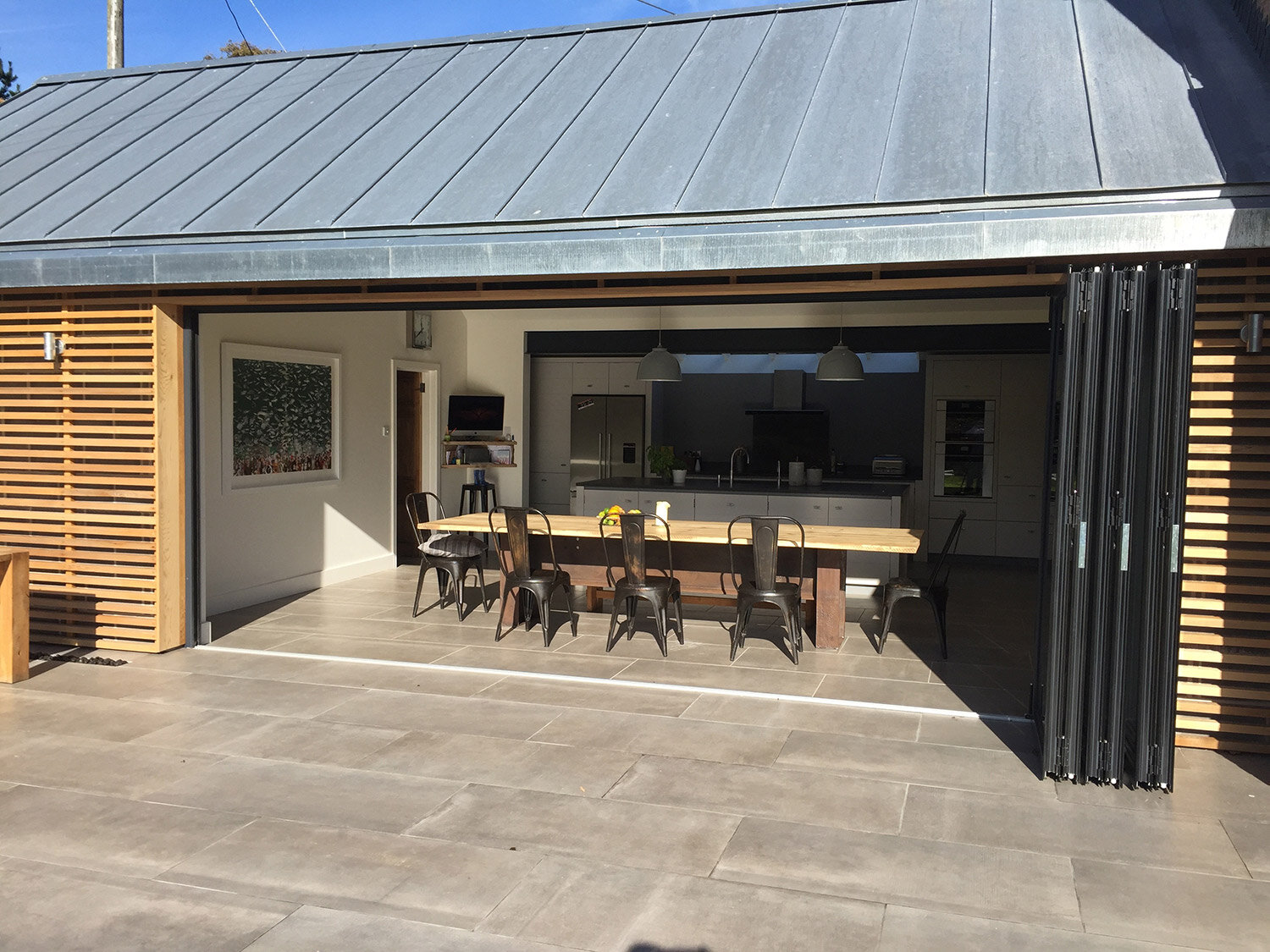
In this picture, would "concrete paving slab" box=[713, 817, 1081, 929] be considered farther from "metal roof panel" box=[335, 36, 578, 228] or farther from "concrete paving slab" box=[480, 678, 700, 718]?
Result: "metal roof panel" box=[335, 36, 578, 228]

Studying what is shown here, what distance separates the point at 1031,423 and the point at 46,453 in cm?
935

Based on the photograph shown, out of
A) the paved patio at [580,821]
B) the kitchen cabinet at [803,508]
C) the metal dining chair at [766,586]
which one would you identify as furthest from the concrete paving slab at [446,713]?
the kitchen cabinet at [803,508]

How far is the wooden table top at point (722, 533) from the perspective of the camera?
Result: 659 cm

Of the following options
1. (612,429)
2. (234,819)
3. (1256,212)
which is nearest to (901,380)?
(612,429)

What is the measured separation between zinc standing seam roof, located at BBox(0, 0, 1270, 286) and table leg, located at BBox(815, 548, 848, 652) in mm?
2630

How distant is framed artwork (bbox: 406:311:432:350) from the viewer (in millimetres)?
10664

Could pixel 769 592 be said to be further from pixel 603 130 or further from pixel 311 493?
pixel 311 493

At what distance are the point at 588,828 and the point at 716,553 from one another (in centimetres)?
349

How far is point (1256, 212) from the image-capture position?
167 inches

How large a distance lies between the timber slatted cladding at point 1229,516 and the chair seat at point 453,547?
16.1ft

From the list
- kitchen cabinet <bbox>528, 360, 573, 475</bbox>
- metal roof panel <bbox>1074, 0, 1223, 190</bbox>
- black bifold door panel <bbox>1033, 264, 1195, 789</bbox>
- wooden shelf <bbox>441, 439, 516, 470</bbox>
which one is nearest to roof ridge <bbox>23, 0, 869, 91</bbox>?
metal roof panel <bbox>1074, 0, 1223, 190</bbox>

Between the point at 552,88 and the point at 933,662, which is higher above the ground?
the point at 552,88

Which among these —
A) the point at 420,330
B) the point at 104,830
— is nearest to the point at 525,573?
the point at 104,830

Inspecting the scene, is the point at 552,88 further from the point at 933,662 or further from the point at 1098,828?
the point at 1098,828
